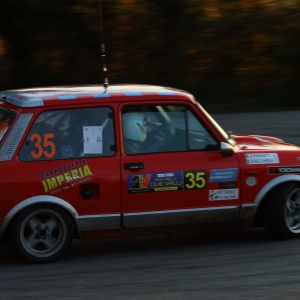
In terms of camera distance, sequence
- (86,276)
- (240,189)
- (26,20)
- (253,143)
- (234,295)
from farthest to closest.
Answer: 1. (26,20)
2. (253,143)
3. (240,189)
4. (86,276)
5. (234,295)

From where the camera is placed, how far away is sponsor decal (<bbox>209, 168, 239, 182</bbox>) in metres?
6.07

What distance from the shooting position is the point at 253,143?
6.71 metres

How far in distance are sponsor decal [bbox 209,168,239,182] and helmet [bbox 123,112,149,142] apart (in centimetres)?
73

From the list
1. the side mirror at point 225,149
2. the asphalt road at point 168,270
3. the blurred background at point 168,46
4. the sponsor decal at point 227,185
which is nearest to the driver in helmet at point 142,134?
the side mirror at point 225,149

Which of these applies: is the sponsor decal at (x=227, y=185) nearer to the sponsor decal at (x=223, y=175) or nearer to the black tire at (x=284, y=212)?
the sponsor decal at (x=223, y=175)

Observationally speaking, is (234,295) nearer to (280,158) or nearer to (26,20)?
(280,158)

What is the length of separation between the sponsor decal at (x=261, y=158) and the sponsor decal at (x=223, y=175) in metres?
0.18

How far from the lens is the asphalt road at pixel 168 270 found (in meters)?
4.91

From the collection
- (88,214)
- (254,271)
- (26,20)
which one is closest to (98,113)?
(88,214)

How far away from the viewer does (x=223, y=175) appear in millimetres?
6109

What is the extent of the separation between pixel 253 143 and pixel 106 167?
5.66ft

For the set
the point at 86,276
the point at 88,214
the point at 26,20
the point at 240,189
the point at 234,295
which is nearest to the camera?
the point at 234,295

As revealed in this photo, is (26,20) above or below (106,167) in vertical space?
above

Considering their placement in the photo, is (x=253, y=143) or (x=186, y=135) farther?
(x=253, y=143)
